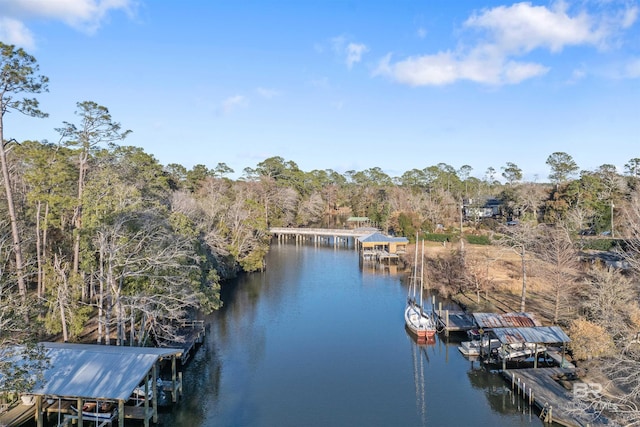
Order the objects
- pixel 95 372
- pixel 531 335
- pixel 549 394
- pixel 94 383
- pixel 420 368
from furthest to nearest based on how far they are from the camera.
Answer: pixel 420 368, pixel 531 335, pixel 549 394, pixel 95 372, pixel 94 383

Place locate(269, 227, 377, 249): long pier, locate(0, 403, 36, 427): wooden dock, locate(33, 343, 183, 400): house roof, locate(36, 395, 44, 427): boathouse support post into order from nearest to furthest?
1. locate(33, 343, 183, 400): house roof
2. locate(36, 395, 44, 427): boathouse support post
3. locate(0, 403, 36, 427): wooden dock
4. locate(269, 227, 377, 249): long pier

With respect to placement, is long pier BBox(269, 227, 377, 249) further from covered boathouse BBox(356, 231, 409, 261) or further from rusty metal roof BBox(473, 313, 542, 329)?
rusty metal roof BBox(473, 313, 542, 329)

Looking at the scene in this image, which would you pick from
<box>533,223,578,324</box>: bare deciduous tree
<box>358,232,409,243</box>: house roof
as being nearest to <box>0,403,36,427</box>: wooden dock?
<box>533,223,578,324</box>: bare deciduous tree

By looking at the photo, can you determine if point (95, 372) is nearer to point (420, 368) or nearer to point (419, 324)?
point (420, 368)

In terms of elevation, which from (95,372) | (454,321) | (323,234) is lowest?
(454,321)

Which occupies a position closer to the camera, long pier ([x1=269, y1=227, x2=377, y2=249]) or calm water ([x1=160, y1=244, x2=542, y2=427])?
calm water ([x1=160, y1=244, x2=542, y2=427])

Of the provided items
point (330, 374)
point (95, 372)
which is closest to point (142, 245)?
point (95, 372)

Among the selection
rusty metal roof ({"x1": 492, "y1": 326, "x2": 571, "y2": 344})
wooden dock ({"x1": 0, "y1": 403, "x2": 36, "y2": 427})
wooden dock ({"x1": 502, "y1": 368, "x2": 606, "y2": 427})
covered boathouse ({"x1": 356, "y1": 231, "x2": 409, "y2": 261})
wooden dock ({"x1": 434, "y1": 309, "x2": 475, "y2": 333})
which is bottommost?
wooden dock ({"x1": 502, "y1": 368, "x2": 606, "y2": 427})
